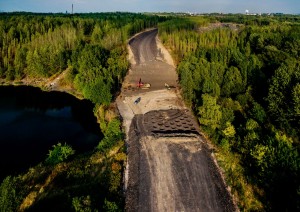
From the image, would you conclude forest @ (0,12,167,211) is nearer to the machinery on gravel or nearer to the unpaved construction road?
the unpaved construction road

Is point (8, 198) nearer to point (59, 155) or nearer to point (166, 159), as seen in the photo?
point (59, 155)

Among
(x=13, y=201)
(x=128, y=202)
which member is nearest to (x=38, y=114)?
(x=13, y=201)

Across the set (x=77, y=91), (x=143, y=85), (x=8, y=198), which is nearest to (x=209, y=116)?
(x=143, y=85)

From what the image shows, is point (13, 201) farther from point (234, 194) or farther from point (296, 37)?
point (296, 37)

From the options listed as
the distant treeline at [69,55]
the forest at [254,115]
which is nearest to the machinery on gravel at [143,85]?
the distant treeline at [69,55]

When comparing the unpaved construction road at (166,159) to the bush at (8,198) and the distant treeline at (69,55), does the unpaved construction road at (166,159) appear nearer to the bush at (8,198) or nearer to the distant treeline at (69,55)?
the distant treeline at (69,55)
